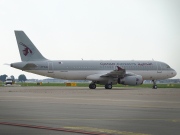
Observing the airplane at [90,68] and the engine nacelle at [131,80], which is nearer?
the airplane at [90,68]

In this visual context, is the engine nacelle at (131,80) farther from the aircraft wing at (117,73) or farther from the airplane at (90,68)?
the aircraft wing at (117,73)

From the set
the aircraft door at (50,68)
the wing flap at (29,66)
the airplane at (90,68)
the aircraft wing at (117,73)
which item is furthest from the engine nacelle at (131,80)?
the wing flap at (29,66)

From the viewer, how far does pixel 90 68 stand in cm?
6378

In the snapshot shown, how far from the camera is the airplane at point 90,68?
60.2m

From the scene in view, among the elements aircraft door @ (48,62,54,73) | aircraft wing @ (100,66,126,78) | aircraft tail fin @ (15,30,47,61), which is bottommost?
aircraft wing @ (100,66,126,78)

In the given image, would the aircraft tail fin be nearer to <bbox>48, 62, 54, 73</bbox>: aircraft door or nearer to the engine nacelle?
<bbox>48, 62, 54, 73</bbox>: aircraft door

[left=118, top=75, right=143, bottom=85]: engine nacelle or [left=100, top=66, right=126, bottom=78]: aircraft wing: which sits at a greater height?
[left=100, top=66, right=126, bottom=78]: aircraft wing

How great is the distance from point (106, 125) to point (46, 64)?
46.3 meters

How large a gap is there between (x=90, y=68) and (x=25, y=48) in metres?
10.2

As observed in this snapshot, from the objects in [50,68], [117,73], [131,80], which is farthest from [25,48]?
[131,80]

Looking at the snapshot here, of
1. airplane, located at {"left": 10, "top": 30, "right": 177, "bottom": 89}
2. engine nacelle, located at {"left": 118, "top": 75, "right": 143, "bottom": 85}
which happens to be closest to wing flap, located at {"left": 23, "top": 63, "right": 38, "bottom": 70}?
airplane, located at {"left": 10, "top": 30, "right": 177, "bottom": 89}

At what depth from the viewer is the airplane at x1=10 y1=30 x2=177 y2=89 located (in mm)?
60250

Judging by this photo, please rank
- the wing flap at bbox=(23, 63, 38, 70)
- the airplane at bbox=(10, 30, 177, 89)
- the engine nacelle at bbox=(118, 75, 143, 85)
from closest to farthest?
the wing flap at bbox=(23, 63, 38, 70) → the airplane at bbox=(10, 30, 177, 89) → the engine nacelle at bbox=(118, 75, 143, 85)

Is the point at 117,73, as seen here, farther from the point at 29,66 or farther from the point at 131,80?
the point at 29,66
